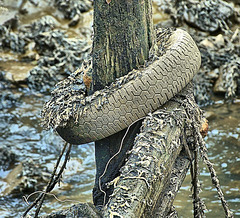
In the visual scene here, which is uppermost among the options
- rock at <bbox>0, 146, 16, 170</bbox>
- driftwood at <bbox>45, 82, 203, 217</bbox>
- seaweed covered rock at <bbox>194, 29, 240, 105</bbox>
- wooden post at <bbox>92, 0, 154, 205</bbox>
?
wooden post at <bbox>92, 0, 154, 205</bbox>

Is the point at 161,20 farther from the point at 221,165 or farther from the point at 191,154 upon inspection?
the point at 191,154

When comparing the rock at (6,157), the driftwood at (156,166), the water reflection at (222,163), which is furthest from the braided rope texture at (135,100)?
the rock at (6,157)

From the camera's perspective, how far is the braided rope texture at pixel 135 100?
7.97 feet

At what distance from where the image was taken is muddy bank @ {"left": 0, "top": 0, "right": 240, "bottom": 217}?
17.0 ft

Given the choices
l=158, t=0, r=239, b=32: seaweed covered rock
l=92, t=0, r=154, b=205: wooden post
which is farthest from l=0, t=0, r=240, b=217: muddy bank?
l=92, t=0, r=154, b=205: wooden post

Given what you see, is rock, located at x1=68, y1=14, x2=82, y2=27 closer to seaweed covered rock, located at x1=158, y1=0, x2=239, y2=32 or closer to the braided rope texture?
seaweed covered rock, located at x1=158, y1=0, x2=239, y2=32

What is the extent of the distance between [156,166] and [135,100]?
1.32ft

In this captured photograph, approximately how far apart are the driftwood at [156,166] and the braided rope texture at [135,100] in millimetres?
91

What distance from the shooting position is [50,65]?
7973 millimetres

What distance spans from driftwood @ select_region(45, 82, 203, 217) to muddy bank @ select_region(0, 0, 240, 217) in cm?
220

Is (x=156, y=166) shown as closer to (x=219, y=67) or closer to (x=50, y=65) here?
(x=219, y=67)

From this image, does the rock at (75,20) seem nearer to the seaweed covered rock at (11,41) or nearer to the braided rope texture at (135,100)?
the seaweed covered rock at (11,41)

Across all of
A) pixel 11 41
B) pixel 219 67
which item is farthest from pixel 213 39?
pixel 11 41

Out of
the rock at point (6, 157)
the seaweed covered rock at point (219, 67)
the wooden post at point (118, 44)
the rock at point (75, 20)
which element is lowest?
the rock at point (6, 157)
